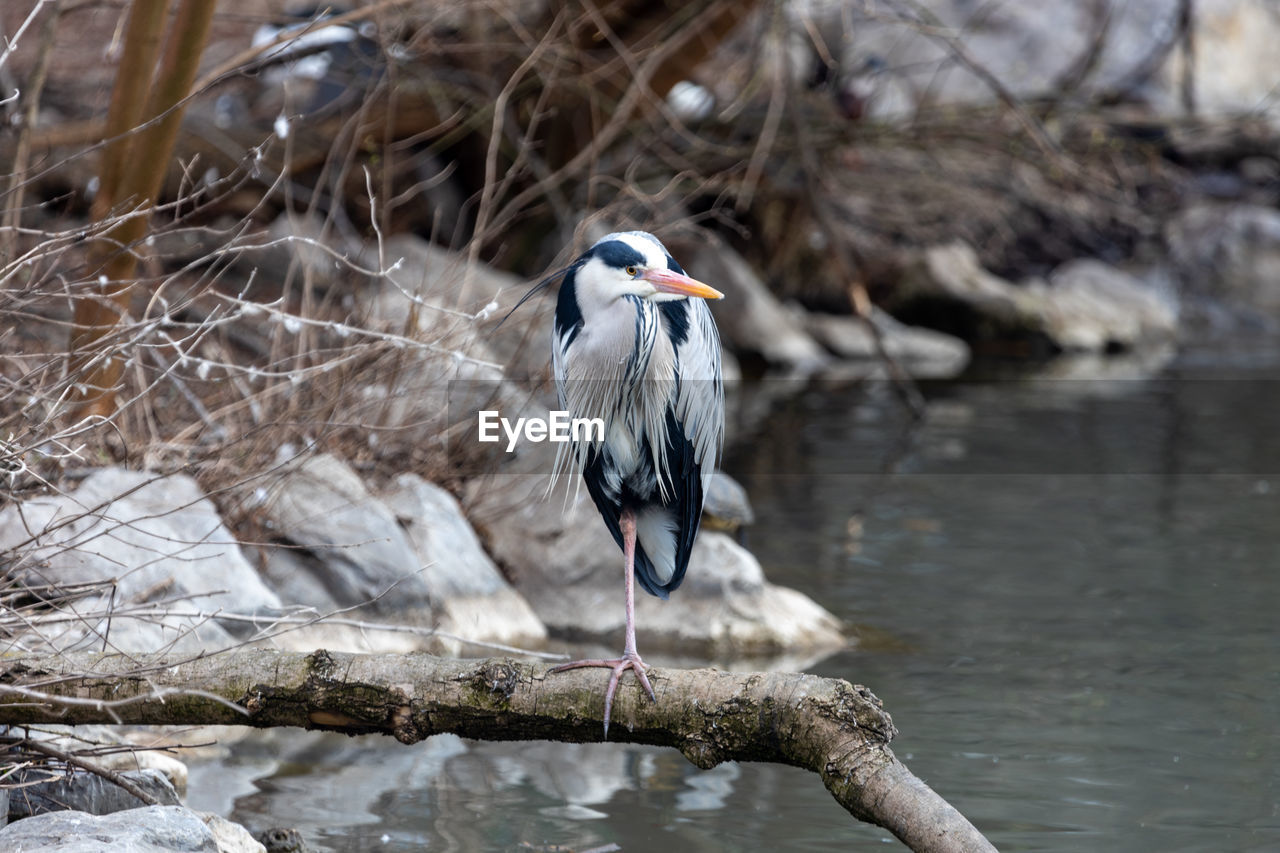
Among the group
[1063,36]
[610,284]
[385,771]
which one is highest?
[1063,36]

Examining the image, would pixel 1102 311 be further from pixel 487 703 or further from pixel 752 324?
pixel 487 703

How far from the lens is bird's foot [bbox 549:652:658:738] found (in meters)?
2.82

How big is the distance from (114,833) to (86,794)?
1.64ft

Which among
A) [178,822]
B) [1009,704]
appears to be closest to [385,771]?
[178,822]

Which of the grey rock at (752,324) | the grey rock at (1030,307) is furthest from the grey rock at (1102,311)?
the grey rock at (752,324)

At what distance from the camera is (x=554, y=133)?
361 inches

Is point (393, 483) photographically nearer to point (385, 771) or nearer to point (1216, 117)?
point (385, 771)

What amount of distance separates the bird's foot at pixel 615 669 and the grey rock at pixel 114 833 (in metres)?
0.78

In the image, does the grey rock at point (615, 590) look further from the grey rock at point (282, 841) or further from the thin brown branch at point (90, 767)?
the thin brown branch at point (90, 767)

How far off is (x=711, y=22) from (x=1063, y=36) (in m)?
11.2

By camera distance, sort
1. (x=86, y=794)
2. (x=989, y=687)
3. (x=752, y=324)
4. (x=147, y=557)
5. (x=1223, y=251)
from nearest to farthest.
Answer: (x=86, y=794) → (x=147, y=557) → (x=989, y=687) → (x=752, y=324) → (x=1223, y=251)

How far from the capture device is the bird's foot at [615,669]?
2822mm

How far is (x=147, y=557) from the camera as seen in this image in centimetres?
409

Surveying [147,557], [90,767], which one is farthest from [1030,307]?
[90,767]
